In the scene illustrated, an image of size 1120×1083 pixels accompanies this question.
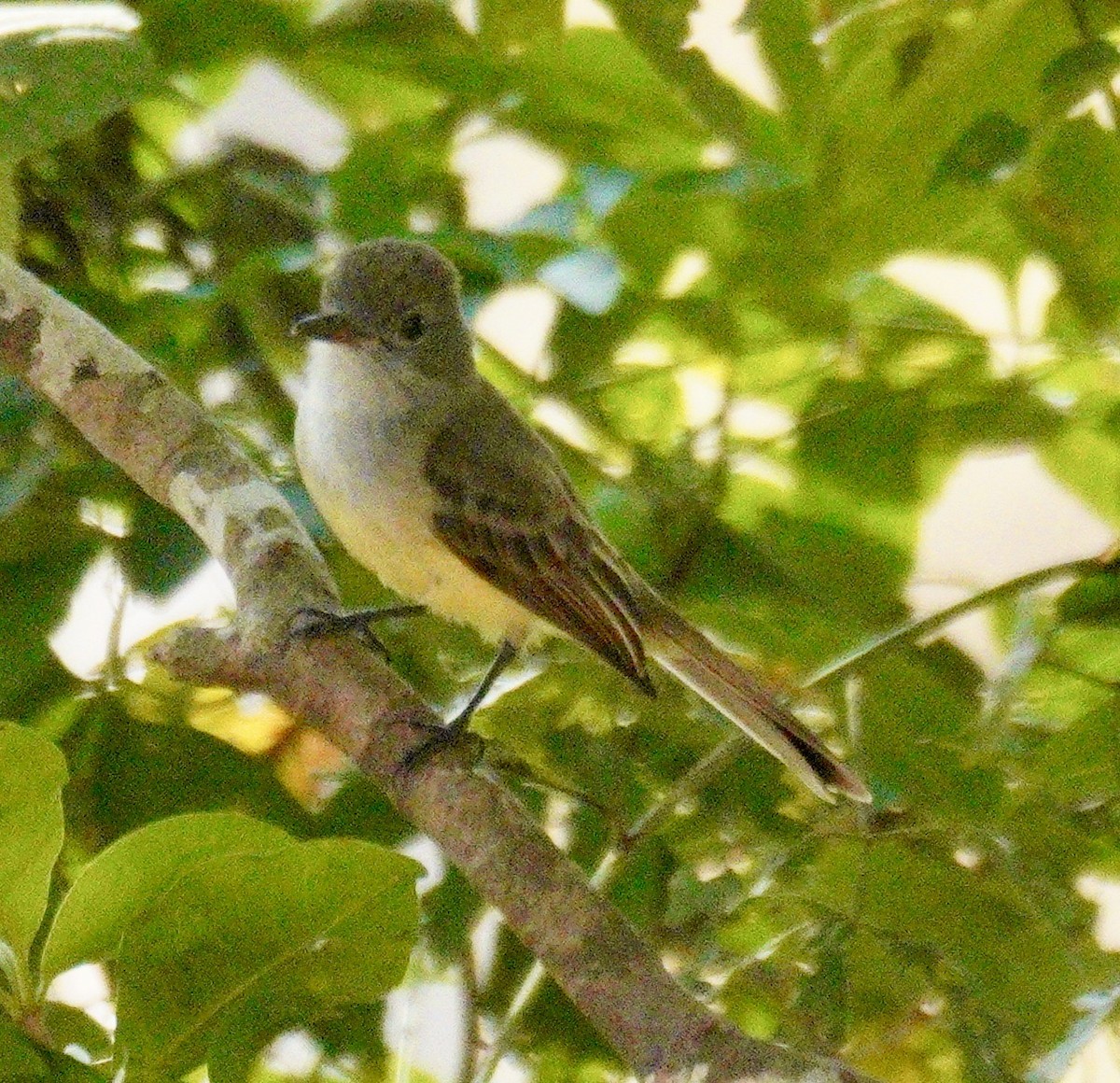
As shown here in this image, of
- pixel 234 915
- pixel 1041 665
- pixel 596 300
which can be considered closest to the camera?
pixel 234 915

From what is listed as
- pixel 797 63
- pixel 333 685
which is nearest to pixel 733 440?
pixel 797 63

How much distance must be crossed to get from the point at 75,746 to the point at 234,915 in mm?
692

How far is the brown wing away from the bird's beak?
20cm

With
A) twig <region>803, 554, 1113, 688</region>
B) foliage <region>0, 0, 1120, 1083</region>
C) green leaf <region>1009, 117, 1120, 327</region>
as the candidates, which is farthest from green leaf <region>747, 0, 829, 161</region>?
twig <region>803, 554, 1113, 688</region>

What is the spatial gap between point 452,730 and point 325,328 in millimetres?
566

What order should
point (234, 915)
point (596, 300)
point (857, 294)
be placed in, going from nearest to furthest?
point (234, 915) → point (596, 300) → point (857, 294)

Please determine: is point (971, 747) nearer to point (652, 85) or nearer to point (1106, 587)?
point (1106, 587)

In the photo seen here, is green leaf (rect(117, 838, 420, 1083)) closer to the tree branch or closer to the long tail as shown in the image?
the tree branch

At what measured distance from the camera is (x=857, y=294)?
161cm

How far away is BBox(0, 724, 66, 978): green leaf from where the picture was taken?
36.0 inches

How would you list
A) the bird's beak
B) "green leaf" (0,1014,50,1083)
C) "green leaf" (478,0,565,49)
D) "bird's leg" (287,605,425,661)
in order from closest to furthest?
"green leaf" (0,1014,50,1083) < "bird's leg" (287,605,425,661) < "green leaf" (478,0,565,49) < the bird's beak

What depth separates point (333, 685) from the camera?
1397 mm

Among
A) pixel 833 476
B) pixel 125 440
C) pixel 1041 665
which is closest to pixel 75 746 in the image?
pixel 125 440

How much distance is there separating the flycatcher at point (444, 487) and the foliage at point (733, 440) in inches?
2.6
